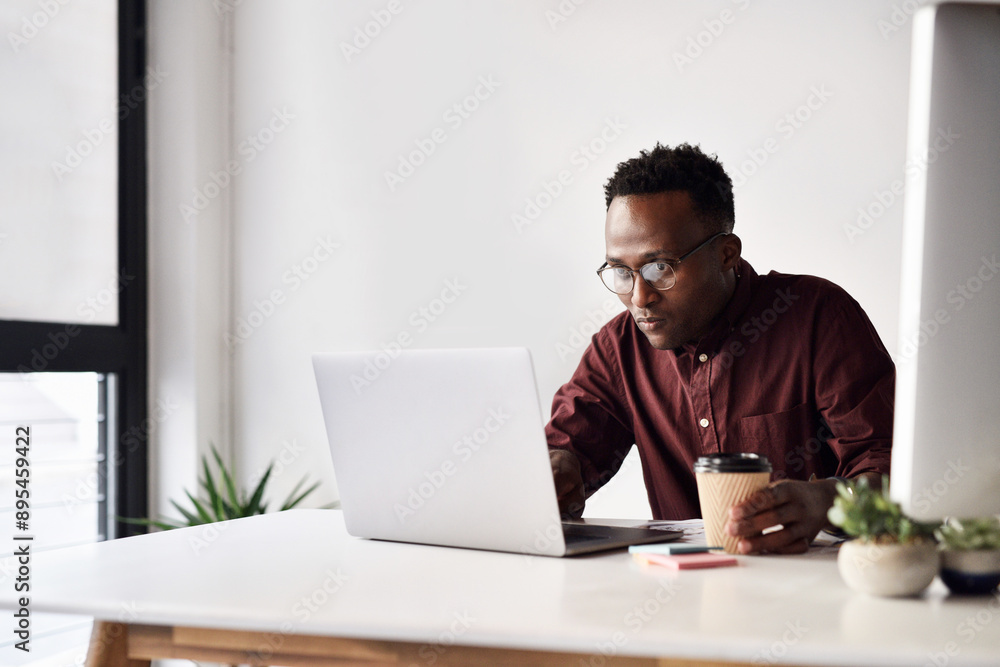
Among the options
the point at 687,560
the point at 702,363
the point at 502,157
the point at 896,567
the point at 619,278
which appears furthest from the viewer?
the point at 502,157

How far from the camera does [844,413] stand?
5.86 ft

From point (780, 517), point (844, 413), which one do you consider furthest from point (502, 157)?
point (780, 517)

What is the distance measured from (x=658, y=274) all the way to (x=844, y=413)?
45cm

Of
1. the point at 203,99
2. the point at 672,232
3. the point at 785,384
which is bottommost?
the point at 785,384

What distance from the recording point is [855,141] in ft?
9.05

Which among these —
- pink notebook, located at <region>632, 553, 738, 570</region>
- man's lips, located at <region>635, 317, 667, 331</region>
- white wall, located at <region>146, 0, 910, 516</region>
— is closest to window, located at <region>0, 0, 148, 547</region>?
white wall, located at <region>146, 0, 910, 516</region>

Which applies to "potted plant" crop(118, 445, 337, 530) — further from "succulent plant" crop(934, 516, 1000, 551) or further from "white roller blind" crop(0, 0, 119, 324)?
"succulent plant" crop(934, 516, 1000, 551)

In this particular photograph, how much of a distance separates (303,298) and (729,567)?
8.09 feet

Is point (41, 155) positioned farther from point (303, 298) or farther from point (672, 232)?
point (672, 232)

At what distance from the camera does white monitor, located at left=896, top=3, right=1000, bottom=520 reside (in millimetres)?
Answer: 833

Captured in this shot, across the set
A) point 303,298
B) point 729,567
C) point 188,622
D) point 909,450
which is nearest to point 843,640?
point 909,450

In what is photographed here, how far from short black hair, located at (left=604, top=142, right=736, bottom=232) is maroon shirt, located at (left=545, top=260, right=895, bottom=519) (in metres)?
0.17

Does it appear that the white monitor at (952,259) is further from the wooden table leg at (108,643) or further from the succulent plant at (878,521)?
the wooden table leg at (108,643)

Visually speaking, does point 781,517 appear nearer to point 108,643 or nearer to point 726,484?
point 726,484
